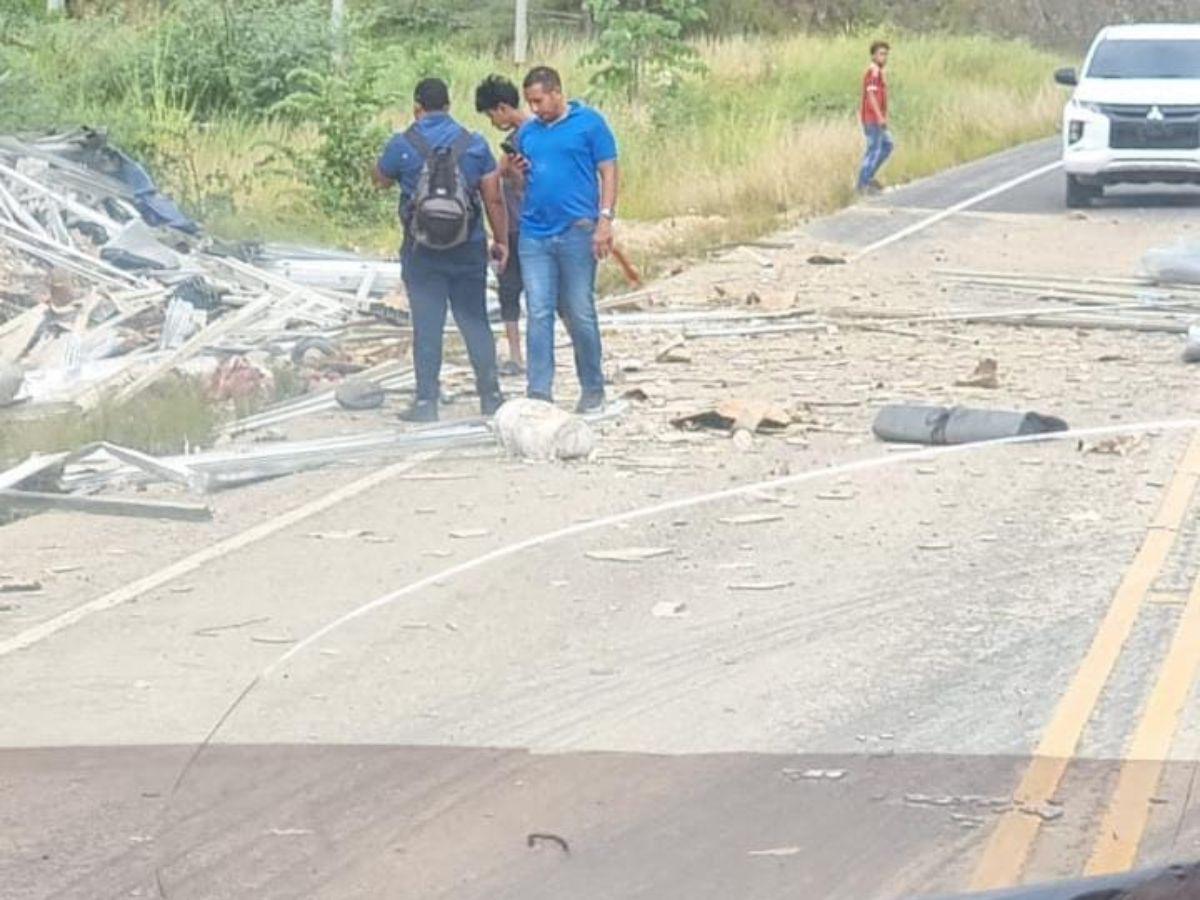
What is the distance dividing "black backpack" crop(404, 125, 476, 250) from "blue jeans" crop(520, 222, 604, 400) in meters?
0.38

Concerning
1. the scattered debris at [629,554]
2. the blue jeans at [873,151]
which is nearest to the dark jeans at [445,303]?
the scattered debris at [629,554]

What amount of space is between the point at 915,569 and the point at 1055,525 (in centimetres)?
101

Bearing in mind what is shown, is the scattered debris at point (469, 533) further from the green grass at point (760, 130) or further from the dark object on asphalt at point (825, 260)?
the green grass at point (760, 130)

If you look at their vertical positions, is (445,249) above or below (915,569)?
above

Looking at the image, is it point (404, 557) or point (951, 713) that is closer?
point (951, 713)

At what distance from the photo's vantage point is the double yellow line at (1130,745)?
5.99 meters

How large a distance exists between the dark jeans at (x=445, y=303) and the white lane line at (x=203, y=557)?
2.38ft

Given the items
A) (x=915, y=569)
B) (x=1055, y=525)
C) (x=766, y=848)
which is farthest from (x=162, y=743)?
(x=1055, y=525)

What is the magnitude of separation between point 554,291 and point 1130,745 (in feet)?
20.3

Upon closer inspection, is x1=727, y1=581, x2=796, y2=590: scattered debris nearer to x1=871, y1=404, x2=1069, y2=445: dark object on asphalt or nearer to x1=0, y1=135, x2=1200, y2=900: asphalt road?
x1=0, y1=135, x2=1200, y2=900: asphalt road

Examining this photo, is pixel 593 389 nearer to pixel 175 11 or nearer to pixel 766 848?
pixel 766 848

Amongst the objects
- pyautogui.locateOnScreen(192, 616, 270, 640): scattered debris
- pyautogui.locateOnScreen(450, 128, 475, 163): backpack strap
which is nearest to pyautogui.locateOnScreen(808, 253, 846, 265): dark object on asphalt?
pyautogui.locateOnScreen(450, 128, 475, 163): backpack strap

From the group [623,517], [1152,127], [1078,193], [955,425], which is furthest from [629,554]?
[1078,193]

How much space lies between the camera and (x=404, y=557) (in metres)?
9.88
